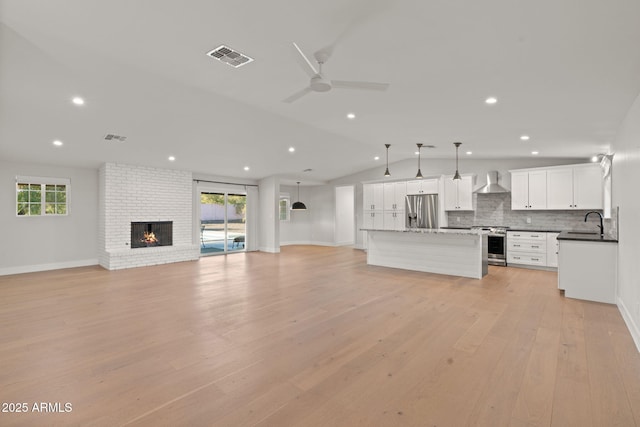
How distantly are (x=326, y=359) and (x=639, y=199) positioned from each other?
334 cm

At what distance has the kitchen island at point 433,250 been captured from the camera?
5.88 m

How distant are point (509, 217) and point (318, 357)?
6.85m

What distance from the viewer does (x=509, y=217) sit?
24.7ft

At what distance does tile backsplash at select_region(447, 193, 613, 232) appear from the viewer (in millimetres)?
6723

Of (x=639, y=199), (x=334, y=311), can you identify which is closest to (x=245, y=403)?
(x=334, y=311)

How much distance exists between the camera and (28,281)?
5742 mm

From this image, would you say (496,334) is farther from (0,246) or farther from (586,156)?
(0,246)

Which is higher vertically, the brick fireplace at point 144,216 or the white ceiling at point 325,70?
the white ceiling at point 325,70

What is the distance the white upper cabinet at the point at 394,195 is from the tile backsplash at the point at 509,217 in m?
1.42

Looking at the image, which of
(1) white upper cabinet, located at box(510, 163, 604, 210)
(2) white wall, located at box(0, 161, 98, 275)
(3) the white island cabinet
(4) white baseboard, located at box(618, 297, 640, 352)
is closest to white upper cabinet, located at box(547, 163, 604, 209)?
(1) white upper cabinet, located at box(510, 163, 604, 210)

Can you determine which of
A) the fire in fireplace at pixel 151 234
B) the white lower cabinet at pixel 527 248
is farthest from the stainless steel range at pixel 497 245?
the fire in fireplace at pixel 151 234

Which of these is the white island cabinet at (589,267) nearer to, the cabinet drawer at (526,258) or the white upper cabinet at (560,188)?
the cabinet drawer at (526,258)

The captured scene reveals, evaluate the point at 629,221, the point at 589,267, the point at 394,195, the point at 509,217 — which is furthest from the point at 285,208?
the point at 629,221

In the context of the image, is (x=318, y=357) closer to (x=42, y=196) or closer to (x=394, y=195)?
(x=394, y=195)
